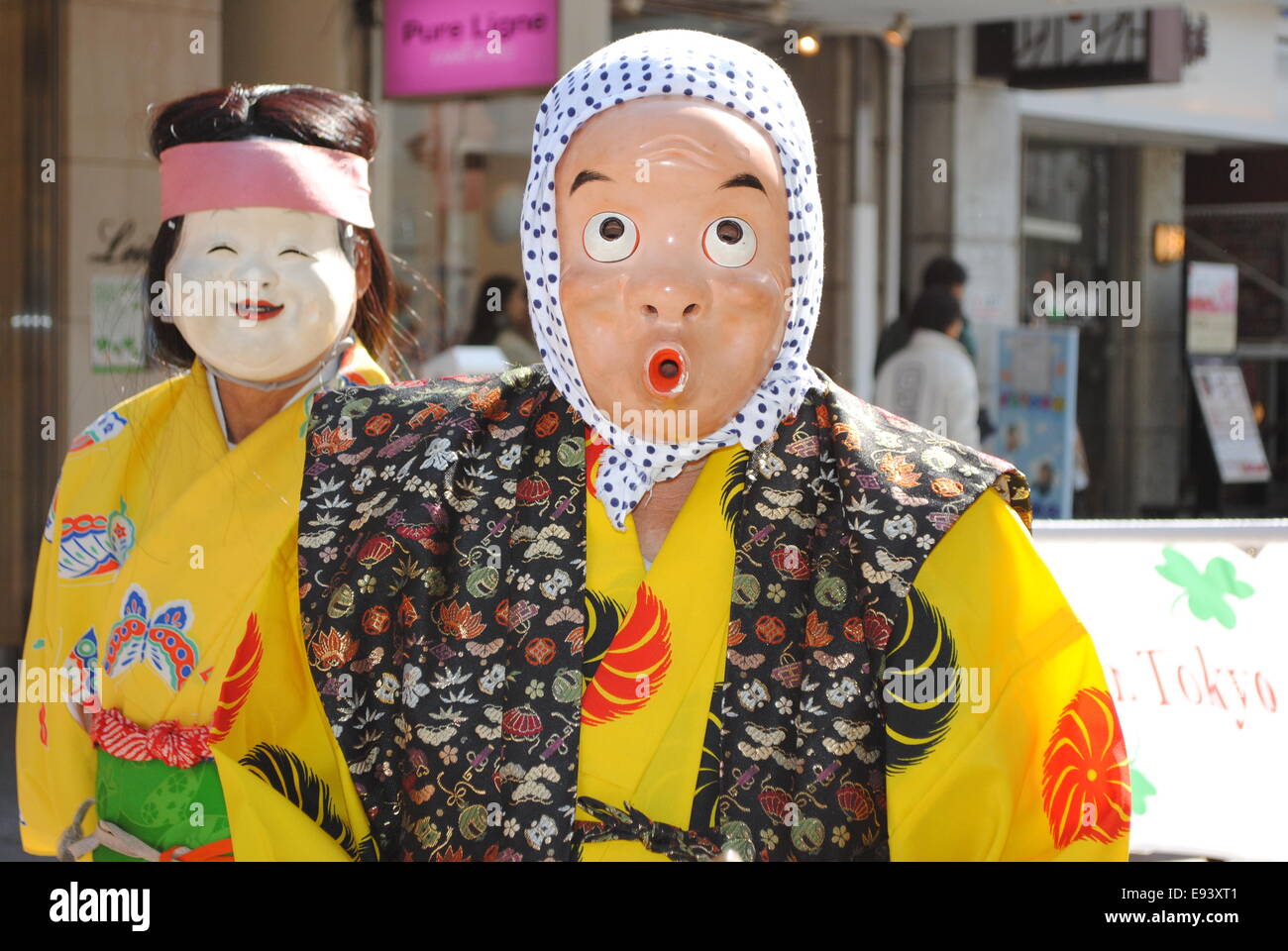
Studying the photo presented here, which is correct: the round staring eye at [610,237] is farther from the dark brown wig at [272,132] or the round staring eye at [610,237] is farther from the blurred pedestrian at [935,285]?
the blurred pedestrian at [935,285]

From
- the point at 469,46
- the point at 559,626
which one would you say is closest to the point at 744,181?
the point at 559,626

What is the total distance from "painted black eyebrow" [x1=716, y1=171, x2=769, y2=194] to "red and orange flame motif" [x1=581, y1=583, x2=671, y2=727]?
0.53 meters

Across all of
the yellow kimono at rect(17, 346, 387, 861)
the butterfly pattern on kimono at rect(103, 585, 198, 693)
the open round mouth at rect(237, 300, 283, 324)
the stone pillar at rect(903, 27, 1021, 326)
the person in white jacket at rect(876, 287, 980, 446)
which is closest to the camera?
the yellow kimono at rect(17, 346, 387, 861)

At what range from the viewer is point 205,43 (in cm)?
661

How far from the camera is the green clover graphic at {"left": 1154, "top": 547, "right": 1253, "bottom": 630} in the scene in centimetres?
389

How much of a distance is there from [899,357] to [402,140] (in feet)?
9.43

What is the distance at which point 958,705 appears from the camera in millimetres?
1898

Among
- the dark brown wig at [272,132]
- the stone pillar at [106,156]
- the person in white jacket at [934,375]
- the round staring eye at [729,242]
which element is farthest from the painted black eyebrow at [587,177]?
the person in white jacket at [934,375]

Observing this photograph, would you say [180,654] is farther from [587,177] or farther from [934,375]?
[934,375]

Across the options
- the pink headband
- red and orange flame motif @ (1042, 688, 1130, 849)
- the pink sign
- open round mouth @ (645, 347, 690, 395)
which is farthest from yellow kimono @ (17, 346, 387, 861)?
the pink sign

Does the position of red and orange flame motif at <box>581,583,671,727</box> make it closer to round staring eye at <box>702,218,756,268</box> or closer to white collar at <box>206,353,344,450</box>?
round staring eye at <box>702,218,756,268</box>

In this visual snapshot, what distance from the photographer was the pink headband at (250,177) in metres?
2.71
